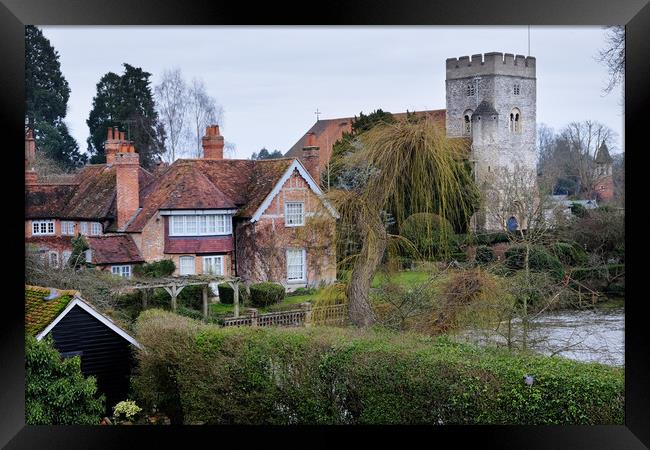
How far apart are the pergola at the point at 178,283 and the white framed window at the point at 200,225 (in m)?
0.45

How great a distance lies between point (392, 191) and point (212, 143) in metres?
1.92

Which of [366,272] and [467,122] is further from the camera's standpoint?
[467,122]

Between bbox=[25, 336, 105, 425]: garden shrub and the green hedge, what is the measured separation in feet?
2.50

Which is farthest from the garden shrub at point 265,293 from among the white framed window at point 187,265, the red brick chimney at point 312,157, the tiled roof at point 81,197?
the tiled roof at point 81,197

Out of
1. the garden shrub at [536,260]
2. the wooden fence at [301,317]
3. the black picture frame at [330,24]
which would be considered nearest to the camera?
the black picture frame at [330,24]

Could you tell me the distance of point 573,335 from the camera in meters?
8.38

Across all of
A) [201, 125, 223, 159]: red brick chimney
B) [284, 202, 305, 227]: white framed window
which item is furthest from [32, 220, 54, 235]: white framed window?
[284, 202, 305, 227]: white framed window

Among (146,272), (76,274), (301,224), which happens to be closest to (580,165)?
(301,224)

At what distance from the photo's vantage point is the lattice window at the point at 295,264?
8367 millimetres

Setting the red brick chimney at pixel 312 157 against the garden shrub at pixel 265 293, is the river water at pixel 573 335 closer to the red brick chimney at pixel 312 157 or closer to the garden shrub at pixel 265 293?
the garden shrub at pixel 265 293

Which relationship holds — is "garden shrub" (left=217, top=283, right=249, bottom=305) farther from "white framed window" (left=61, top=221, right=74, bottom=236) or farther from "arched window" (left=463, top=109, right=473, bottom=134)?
"arched window" (left=463, top=109, right=473, bottom=134)

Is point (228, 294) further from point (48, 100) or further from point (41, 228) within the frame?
point (48, 100)

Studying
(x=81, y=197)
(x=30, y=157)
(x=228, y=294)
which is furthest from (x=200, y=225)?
(x=30, y=157)

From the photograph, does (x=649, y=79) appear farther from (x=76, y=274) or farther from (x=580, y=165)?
(x=76, y=274)
